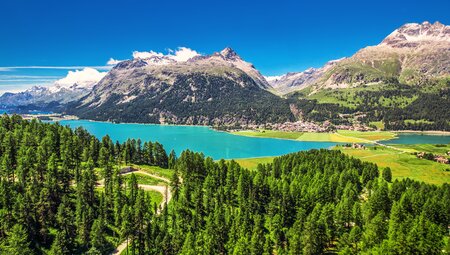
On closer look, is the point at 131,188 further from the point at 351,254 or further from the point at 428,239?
the point at 428,239

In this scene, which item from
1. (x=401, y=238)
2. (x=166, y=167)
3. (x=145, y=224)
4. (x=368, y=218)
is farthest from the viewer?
(x=166, y=167)

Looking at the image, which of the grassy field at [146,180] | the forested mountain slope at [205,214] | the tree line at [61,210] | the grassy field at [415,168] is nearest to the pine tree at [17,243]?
the tree line at [61,210]

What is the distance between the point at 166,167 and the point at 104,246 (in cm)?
7814

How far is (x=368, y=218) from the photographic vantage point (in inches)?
3433

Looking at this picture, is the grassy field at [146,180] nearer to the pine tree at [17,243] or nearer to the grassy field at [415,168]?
the pine tree at [17,243]

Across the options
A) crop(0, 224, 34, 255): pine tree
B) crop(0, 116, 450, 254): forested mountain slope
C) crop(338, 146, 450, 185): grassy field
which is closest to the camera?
crop(0, 224, 34, 255): pine tree

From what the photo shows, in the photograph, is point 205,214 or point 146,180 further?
point 146,180

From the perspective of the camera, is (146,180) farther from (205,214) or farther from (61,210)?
(61,210)

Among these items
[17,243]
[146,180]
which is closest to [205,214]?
[146,180]

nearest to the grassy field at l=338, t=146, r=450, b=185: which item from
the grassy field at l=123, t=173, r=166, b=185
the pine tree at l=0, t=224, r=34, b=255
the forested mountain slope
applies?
the forested mountain slope

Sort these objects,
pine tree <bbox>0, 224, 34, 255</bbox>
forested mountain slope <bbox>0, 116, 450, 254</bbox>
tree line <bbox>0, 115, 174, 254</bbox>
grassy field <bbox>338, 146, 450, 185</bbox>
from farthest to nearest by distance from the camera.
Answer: grassy field <bbox>338, 146, 450, 185</bbox>, tree line <bbox>0, 115, 174, 254</bbox>, forested mountain slope <bbox>0, 116, 450, 254</bbox>, pine tree <bbox>0, 224, 34, 255</bbox>

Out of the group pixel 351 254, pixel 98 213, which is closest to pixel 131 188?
pixel 98 213

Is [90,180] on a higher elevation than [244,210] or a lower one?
higher

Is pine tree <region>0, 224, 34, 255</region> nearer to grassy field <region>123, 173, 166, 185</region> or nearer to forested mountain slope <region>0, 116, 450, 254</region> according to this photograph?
forested mountain slope <region>0, 116, 450, 254</region>
